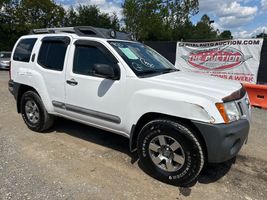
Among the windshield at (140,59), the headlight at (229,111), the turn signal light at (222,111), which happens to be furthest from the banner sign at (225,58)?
the turn signal light at (222,111)

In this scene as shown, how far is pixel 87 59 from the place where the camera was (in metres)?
3.97

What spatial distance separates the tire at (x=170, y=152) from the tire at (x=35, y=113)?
2.18 metres

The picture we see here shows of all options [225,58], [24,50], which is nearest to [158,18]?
[225,58]

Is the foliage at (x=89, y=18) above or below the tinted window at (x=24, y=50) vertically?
above

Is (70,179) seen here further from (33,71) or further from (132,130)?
(33,71)

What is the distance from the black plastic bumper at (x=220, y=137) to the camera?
2.82 meters

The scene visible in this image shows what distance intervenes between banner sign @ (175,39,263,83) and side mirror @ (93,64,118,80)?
685cm

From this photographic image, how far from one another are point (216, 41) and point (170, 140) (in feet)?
25.0

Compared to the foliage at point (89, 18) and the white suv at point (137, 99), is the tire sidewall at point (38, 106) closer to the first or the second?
the white suv at point (137, 99)

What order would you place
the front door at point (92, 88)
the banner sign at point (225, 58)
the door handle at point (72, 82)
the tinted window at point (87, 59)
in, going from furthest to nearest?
the banner sign at point (225, 58)
the door handle at point (72, 82)
the tinted window at point (87, 59)
the front door at point (92, 88)

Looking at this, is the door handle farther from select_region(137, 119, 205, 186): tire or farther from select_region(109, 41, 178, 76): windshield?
select_region(137, 119, 205, 186): tire

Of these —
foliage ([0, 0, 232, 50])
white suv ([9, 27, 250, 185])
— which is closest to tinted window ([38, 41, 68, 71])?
white suv ([9, 27, 250, 185])

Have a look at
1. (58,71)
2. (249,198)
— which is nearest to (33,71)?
(58,71)

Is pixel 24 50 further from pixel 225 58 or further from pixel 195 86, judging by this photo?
pixel 225 58
